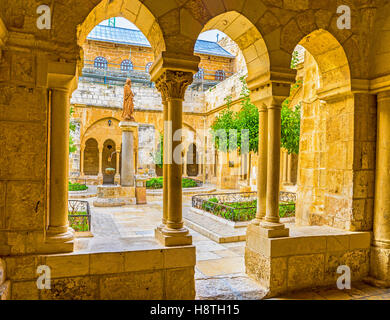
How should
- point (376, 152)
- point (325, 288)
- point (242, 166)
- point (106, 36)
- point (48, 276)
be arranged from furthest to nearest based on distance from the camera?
point (106, 36) → point (242, 166) → point (376, 152) → point (325, 288) → point (48, 276)

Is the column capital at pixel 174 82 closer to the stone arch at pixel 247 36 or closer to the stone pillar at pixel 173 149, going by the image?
the stone pillar at pixel 173 149

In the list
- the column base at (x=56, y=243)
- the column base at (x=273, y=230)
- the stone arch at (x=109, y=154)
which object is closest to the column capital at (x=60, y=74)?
the column base at (x=56, y=243)

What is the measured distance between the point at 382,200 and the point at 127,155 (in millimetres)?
7575

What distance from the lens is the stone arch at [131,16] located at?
2691 mm

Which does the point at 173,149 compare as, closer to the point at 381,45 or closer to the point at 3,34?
the point at 3,34

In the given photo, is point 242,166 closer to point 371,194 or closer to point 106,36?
point 371,194

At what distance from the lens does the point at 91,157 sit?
19.5m

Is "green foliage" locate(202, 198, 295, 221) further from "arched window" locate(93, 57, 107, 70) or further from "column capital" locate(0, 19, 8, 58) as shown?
"arched window" locate(93, 57, 107, 70)

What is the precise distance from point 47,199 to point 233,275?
2.16 metres

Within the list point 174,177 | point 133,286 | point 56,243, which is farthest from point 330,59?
point 56,243

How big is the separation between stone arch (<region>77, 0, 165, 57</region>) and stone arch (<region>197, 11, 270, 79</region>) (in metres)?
0.51

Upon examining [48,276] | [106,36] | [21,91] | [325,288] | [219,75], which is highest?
[106,36]

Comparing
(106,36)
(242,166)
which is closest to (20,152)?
(242,166)

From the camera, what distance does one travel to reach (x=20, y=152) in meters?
2.36
